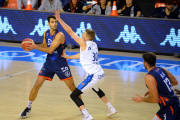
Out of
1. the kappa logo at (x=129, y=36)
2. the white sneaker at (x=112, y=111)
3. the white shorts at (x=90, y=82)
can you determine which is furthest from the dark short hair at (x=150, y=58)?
the kappa logo at (x=129, y=36)

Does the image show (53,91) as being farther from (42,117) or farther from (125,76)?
(125,76)

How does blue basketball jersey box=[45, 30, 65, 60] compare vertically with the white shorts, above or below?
above

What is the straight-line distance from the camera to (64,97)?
707 cm

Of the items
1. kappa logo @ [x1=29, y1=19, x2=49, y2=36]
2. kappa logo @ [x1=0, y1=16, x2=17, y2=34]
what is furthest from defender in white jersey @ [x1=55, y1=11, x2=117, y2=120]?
kappa logo @ [x1=0, y1=16, x2=17, y2=34]

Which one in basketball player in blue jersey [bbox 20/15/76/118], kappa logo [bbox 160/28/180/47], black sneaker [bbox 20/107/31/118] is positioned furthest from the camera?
kappa logo [bbox 160/28/180/47]

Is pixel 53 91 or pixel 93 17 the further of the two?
pixel 93 17

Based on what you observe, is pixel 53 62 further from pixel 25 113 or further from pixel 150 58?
pixel 150 58

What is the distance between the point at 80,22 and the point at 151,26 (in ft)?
9.92

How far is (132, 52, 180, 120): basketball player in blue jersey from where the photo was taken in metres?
4.17

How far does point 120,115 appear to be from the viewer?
6008 mm

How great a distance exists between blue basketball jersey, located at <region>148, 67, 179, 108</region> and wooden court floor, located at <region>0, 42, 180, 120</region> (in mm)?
1673

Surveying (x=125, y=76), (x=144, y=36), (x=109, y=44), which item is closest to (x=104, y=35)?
(x=109, y=44)

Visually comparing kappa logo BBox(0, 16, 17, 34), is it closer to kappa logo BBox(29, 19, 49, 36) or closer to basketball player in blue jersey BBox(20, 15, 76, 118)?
kappa logo BBox(29, 19, 49, 36)

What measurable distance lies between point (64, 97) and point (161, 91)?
3274 millimetres
